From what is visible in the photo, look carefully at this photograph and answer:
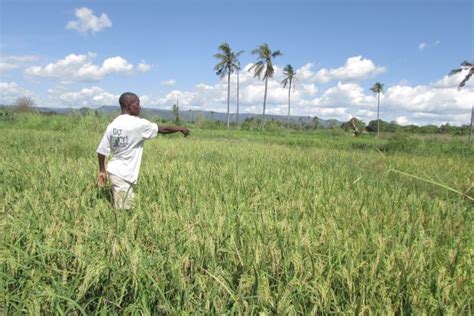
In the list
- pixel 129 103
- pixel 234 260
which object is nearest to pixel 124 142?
pixel 129 103

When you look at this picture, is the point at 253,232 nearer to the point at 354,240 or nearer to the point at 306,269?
the point at 306,269

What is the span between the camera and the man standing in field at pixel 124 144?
11.2 ft

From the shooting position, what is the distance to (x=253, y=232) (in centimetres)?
237

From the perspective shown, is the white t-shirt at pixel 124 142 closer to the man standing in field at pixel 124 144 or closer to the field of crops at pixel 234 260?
the man standing in field at pixel 124 144

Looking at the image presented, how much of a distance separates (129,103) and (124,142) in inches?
15.2

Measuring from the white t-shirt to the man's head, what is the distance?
0.22 feet

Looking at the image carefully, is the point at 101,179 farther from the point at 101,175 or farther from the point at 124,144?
the point at 124,144

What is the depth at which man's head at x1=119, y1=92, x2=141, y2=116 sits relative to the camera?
137 inches

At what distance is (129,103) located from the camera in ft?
11.4

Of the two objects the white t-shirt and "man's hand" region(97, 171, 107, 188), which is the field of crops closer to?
"man's hand" region(97, 171, 107, 188)

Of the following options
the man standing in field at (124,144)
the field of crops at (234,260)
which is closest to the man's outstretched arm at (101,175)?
the man standing in field at (124,144)

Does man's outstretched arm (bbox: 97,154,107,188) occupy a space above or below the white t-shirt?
below

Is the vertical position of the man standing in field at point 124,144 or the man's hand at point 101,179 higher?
the man standing in field at point 124,144

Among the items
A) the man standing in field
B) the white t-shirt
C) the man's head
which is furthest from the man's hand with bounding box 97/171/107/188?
the man's head
